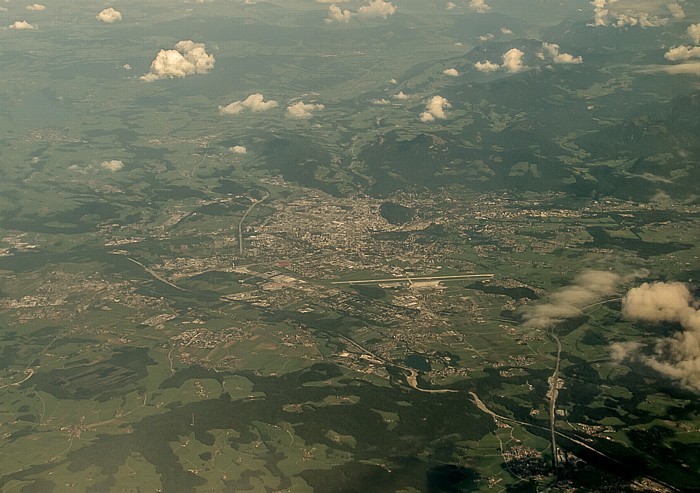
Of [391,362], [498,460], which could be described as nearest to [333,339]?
[391,362]

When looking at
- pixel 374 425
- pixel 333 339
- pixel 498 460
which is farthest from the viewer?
pixel 333 339

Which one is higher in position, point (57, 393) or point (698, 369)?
point (698, 369)

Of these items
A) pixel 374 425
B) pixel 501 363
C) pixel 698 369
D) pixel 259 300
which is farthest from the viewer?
pixel 259 300

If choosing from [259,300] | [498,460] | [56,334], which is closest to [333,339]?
[259,300]

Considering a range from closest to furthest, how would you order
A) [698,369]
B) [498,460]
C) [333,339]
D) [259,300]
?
[498,460] < [698,369] < [333,339] < [259,300]

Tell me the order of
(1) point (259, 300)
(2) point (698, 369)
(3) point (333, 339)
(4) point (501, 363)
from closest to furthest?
(2) point (698, 369) < (4) point (501, 363) < (3) point (333, 339) < (1) point (259, 300)

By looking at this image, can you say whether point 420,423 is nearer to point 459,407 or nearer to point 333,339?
point 459,407

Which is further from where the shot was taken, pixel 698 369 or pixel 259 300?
pixel 259 300

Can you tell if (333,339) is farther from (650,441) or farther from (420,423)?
(650,441)

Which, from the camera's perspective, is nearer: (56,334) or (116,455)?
(116,455)
